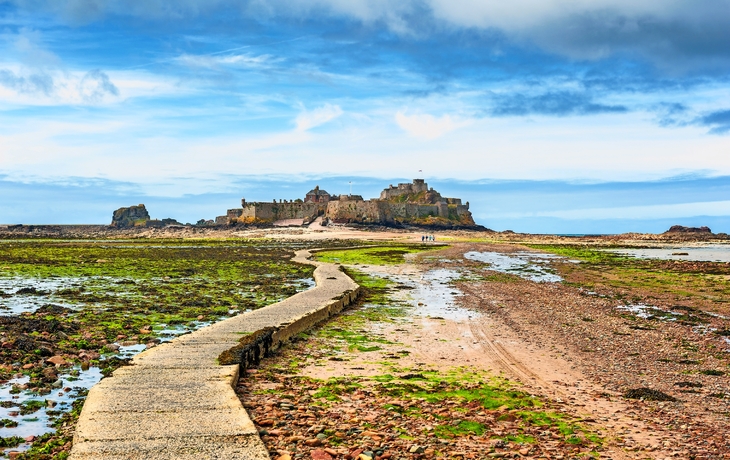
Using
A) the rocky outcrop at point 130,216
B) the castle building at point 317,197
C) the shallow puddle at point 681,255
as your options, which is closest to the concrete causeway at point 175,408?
the shallow puddle at point 681,255

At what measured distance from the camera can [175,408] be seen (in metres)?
6.34

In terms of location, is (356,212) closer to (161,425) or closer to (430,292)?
(430,292)

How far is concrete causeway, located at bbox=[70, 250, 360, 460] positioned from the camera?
5.24m

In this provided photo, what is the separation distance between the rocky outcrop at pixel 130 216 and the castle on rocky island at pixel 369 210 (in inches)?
1094

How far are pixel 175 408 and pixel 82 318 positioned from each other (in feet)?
27.2

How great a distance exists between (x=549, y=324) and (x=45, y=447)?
11.4 meters

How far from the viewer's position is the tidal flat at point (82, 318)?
686 cm

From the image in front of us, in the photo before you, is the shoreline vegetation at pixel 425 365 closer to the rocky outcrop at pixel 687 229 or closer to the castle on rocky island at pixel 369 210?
the castle on rocky island at pixel 369 210

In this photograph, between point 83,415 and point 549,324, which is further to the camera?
point 549,324

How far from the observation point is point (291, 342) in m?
11.5

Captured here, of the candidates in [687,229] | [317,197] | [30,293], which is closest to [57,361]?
[30,293]

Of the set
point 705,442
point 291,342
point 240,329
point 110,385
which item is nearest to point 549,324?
point 291,342

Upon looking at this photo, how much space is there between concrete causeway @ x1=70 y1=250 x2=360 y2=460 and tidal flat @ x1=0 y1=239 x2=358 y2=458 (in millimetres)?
458

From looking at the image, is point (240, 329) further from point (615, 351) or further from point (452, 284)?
point (452, 284)
